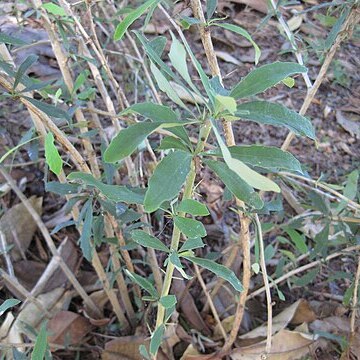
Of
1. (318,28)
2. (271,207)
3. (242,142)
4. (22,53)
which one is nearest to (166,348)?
(271,207)

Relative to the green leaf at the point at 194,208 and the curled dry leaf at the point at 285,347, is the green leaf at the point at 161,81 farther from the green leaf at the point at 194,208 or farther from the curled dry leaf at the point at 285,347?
the curled dry leaf at the point at 285,347

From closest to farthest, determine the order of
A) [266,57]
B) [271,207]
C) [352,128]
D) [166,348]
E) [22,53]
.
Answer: [271,207] < [166,348] < [22,53] < [352,128] < [266,57]

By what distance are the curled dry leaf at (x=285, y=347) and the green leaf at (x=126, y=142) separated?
0.71m

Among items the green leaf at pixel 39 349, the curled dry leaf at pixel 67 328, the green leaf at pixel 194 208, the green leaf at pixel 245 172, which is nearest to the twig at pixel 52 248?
the curled dry leaf at pixel 67 328

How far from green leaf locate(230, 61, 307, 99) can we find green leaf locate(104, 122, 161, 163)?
111mm

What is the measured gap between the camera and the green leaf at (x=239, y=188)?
1.80 ft

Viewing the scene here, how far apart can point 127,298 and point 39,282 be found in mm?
221

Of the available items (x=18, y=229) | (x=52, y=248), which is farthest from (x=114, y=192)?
(x=18, y=229)

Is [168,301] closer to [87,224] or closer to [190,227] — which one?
[190,227]

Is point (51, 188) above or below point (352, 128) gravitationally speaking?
above

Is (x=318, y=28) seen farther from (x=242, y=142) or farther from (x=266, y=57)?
(x=242, y=142)

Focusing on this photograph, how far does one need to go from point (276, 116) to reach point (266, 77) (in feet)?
0.14

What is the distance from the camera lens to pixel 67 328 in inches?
45.3

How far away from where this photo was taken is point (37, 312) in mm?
1162
